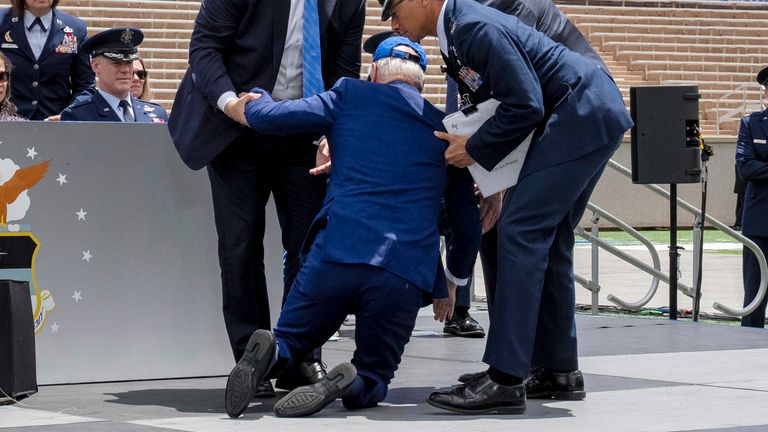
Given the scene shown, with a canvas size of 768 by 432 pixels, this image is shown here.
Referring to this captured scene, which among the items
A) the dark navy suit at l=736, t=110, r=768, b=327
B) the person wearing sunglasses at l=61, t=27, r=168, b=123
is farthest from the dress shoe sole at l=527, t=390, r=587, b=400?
the dark navy suit at l=736, t=110, r=768, b=327

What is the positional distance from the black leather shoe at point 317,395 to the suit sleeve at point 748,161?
15.7 ft

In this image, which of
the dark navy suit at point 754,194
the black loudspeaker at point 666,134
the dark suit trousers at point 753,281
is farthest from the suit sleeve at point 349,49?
the dark suit trousers at point 753,281

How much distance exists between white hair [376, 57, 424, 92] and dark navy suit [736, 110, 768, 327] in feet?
14.3

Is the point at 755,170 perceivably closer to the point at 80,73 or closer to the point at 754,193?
the point at 754,193

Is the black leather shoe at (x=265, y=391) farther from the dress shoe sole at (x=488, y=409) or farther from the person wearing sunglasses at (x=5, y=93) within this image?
the person wearing sunglasses at (x=5, y=93)

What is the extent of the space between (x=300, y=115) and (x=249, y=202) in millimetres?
600

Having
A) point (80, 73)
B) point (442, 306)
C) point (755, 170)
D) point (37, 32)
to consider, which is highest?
point (37, 32)

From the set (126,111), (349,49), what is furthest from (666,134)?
(349,49)

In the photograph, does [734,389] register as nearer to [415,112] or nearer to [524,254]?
[524,254]

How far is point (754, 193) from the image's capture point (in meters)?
8.44

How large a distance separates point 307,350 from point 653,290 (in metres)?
5.08

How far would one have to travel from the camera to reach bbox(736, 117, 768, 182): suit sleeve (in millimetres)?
8422

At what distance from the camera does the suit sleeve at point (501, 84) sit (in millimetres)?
Result: 4285

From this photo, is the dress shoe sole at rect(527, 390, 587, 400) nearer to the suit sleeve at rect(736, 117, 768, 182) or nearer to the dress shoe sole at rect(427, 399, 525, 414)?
the dress shoe sole at rect(427, 399, 525, 414)
